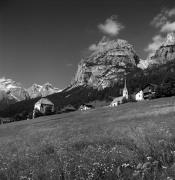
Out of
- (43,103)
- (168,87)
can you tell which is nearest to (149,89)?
(168,87)

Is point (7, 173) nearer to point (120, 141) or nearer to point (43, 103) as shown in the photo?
point (120, 141)

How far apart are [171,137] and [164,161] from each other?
317 centimetres

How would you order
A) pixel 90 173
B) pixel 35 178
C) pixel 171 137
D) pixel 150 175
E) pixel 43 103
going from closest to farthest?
pixel 150 175
pixel 90 173
pixel 35 178
pixel 171 137
pixel 43 103

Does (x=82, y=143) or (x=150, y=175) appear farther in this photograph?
(x=82, y=143)

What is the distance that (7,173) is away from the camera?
24.7 feet

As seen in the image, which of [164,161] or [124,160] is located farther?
[124,160]

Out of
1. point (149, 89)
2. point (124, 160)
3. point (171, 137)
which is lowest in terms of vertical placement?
point (124, 160)

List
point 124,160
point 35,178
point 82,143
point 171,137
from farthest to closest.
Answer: point 82,143, point 171,137, point 124,160, point 35,178

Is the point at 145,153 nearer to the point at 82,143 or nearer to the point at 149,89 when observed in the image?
the point at 82,143

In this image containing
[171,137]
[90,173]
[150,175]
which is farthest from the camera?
[171,137]

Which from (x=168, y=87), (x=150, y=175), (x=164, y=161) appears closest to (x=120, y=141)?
(x=164, y=161)

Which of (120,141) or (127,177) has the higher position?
(120,141)

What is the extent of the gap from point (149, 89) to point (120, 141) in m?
156

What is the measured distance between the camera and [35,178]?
6.62 metres
